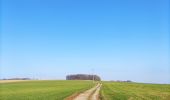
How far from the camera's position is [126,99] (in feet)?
123

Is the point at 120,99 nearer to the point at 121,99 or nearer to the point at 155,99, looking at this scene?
the point at 121,99

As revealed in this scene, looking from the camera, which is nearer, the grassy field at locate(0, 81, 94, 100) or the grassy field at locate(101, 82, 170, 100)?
the grassy field at locate(101, 82, 170, 100)

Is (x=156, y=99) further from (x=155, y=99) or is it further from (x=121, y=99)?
(x=121, y=99)

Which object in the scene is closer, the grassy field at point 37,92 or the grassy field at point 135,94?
the grassy field at point 135,94

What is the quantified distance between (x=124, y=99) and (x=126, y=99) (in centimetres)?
26

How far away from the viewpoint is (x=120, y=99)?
3794 centimetres

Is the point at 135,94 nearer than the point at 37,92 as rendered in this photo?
Yes

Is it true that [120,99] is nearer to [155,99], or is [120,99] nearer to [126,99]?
[126,99]

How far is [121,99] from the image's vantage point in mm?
37812

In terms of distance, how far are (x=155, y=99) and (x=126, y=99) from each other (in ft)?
10.4

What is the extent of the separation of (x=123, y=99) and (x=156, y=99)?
3631 millimetres

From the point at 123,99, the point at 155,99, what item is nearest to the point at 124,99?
the point at 123,99

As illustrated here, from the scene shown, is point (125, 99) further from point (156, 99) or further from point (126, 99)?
point (156, 99)

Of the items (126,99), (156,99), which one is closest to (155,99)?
(156,99)
